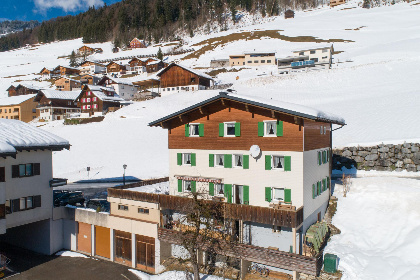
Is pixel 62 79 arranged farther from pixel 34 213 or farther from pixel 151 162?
pixel 34 213

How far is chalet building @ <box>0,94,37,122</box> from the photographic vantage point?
80.6 metres

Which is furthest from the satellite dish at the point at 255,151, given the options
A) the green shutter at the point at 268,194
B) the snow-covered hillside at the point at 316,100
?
the snow-covered hillside at the point at 316,100

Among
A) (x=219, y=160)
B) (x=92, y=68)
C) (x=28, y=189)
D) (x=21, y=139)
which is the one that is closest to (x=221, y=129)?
(x=219, y=160)

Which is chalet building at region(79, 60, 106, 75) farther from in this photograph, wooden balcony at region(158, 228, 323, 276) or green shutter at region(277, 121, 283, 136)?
wooden balcony at region(158, 228, 323, 276)

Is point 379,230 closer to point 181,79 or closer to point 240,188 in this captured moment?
point 240,188

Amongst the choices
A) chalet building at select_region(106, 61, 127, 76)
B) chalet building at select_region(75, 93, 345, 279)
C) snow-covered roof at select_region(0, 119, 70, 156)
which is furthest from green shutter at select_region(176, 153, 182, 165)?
chalet building at select_region(106, 61, 127, 76)

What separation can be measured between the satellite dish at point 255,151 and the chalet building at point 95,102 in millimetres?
53437

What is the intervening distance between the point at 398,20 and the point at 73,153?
13178 cm

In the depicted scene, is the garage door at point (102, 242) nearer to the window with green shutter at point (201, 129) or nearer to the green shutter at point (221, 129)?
the window with green shutter at point (201, 129)

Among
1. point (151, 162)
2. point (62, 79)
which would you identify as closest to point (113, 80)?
point (62, 79)

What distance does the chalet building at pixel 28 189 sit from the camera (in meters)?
21.0

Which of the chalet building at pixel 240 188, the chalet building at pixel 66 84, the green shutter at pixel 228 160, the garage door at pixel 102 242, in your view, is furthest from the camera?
the chalet building at pixel 66 84

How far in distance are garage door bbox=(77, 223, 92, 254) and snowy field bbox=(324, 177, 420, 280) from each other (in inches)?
665

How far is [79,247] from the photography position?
2467cm
